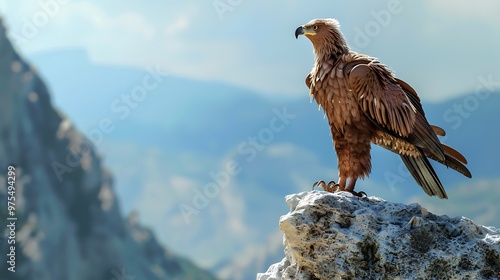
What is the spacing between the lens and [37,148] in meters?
52.2

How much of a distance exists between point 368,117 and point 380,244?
1.60 metres

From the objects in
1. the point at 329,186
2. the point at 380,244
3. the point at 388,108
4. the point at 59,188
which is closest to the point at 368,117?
the point at 388,108

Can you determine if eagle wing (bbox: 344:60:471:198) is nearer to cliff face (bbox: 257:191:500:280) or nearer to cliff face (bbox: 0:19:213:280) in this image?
cliff face (bbox: 257:191:500:280)

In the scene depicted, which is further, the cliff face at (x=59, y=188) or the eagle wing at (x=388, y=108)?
the cliff face at (x=59, y=188)

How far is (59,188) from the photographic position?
174ft

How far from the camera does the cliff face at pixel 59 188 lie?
154 ft

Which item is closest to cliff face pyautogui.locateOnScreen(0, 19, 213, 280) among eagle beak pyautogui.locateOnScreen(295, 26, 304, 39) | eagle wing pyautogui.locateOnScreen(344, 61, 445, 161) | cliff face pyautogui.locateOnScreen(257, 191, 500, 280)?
eagle beak pyautogui.locateOnScreen(295, 26, 304, 39)

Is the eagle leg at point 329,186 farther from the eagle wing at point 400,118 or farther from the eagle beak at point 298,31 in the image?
the eagle beak at point 298,31

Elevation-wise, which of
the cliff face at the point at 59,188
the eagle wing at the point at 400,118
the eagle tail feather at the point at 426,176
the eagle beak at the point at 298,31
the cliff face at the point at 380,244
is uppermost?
the cliff face at the point at 59,188

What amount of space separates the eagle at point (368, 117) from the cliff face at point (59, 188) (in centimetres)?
4102

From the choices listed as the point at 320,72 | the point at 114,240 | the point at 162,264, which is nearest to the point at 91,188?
the point at 114,240

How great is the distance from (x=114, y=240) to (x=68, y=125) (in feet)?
31.8

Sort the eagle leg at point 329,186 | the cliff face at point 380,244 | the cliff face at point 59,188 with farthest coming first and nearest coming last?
the cliff face at point 59,188
the eagle leg at point 329,186
the cliff face at point 380,244


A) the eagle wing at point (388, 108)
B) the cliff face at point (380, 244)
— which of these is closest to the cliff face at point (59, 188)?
the eagle wing at point (388, 108)
